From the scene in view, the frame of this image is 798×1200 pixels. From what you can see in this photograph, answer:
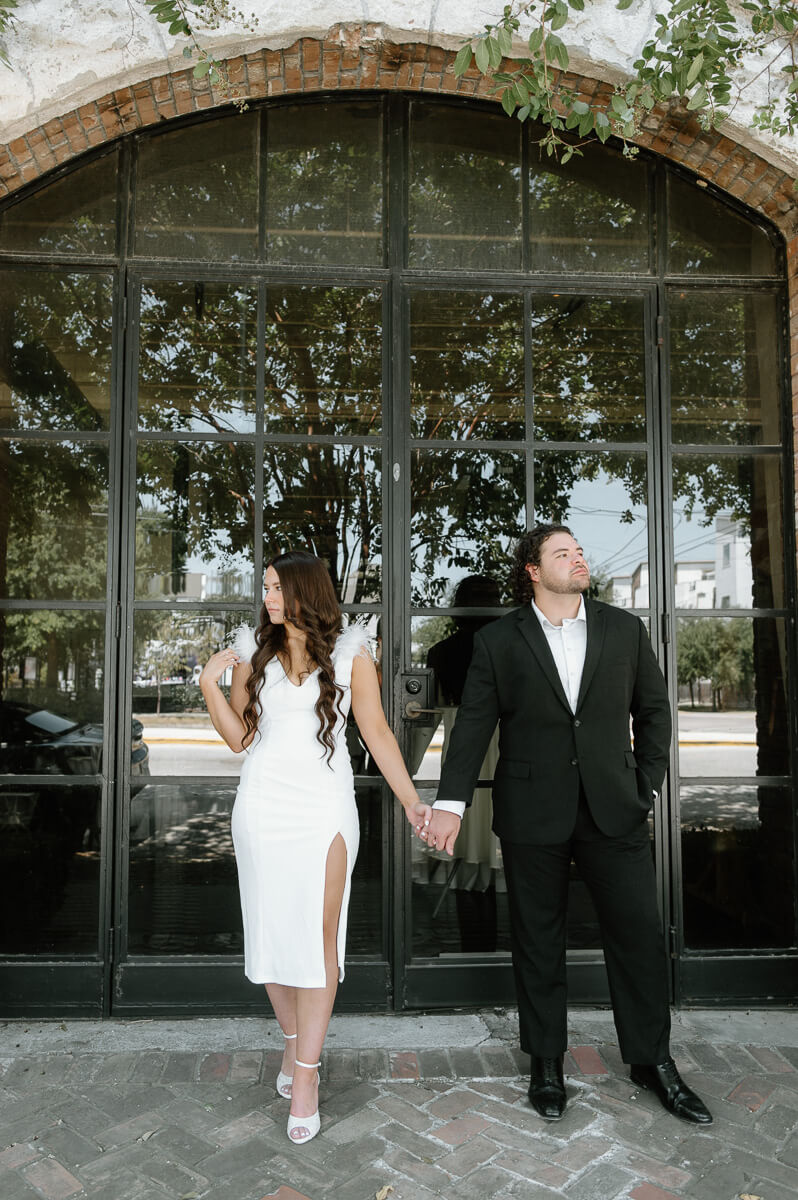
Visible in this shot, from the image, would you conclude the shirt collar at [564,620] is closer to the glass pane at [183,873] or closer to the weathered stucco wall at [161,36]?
the glass pane at [183,873]

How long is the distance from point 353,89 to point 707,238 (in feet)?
5.96

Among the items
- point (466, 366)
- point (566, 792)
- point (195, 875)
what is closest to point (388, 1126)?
point (566, 792)

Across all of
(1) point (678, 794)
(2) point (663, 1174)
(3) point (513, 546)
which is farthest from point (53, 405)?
(2) point (663, 1174)

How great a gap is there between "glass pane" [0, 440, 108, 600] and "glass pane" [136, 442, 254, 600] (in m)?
0.20

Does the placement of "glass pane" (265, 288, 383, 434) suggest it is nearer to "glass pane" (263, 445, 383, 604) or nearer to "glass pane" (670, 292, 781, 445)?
"glass pane" (263, 445, 383, 604)

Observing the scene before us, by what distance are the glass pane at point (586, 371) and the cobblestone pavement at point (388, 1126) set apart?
8.72 ft

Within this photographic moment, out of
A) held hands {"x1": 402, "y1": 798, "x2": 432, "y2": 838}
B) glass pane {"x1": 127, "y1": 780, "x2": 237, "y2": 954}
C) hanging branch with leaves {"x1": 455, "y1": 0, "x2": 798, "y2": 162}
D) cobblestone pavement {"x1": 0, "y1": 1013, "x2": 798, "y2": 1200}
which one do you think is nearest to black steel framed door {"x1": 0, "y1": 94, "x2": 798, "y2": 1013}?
glass pane {"x1": 127, "y1": 780, "x2": 237, "y2": 954}

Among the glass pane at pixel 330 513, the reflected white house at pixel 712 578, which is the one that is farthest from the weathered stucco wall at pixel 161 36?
the reflected white house at pixel 712 578

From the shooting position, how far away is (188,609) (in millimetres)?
3705

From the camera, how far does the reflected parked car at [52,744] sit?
143 inches

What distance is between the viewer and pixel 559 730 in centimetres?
295

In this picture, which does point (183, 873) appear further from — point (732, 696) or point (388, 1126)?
point (732, 696)

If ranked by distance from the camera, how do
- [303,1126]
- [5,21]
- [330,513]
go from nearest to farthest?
1. [303,1126]
2. [5,21]
3. [330,513]

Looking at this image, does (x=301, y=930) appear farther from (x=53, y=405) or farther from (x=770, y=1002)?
(x=53, y=405)
